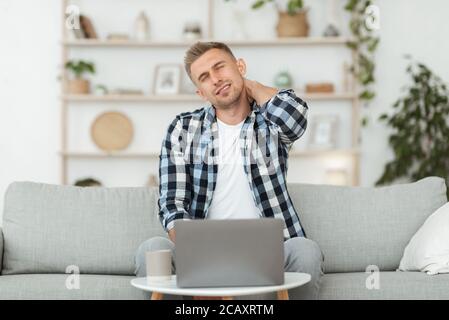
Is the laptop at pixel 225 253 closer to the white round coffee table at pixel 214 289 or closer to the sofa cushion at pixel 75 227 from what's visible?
the white round coffee table at pixel 214 289

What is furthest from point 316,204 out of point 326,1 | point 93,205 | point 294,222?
point 326,1

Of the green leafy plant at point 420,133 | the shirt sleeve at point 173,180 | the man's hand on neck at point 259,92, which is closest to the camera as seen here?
the shirt sleeve at point 173,180

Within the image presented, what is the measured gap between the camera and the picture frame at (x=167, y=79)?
5363 millimetres

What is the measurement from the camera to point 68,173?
545cm

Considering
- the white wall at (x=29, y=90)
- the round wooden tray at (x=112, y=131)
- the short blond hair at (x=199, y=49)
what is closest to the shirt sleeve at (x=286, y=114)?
the short blond hair at (x=199, y=49)

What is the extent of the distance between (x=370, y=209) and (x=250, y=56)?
256cm

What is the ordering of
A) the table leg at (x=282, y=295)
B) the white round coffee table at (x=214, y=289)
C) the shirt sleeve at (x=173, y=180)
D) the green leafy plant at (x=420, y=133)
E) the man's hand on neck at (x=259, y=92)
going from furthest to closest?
the green leafy plant at (x=420, y=133) → the man's hand on neck at (x=259, y=92) → the shirt sleeve at (x=173, y=180) → the table leg at (x=282, y=295) → the white round coffee table at (x=214, y=289)

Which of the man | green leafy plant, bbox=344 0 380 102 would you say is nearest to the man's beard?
the man

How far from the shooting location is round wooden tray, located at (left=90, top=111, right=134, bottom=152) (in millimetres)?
5395

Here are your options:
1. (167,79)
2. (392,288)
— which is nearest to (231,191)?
(392,288)

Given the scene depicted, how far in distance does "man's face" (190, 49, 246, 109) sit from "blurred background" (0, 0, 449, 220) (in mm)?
2627

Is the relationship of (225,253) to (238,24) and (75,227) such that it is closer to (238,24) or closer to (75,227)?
(75,227)

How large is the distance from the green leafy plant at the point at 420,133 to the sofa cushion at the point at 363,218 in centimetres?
197
